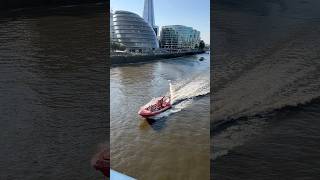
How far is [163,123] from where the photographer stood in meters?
5.88

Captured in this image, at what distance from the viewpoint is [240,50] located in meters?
2.78

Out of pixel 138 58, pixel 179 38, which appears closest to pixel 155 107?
pixel 138 58

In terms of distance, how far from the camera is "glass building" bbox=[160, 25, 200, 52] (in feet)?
16.9

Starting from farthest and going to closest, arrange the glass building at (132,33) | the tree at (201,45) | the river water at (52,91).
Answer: the glass building at (132,33) → the tree at (201,45) → the river water at (52,91)

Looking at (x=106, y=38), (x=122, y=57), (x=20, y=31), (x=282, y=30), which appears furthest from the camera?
(x=122, y=57)

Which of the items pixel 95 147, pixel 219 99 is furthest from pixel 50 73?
pixel 219 99

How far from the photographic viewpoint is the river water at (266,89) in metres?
2.61

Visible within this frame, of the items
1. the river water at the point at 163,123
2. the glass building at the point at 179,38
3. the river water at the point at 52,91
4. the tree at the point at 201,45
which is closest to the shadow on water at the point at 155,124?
the river water at the point at 163,123

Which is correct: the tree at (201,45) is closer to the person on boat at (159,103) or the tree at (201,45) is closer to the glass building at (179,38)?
the glass building at (179,38)

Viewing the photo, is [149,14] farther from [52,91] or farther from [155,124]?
[52,91]

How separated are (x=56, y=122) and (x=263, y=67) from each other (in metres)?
1.57

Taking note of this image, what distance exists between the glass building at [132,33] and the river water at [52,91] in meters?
2.90

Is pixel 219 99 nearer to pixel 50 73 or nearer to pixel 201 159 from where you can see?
pixel 50 73

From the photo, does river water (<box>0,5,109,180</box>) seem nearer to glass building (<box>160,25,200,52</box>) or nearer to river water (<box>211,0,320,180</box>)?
river water (<box>211,0,320,180</box>)
